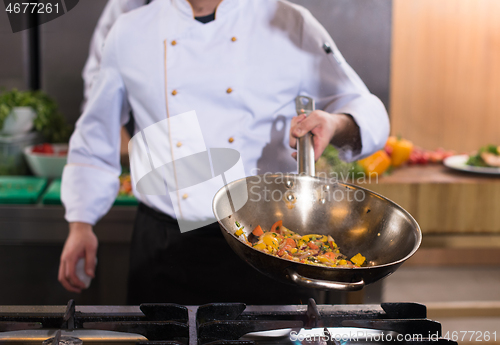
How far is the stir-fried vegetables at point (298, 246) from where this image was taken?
24.7 inches

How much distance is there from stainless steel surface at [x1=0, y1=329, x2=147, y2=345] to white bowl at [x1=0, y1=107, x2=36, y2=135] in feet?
1.88

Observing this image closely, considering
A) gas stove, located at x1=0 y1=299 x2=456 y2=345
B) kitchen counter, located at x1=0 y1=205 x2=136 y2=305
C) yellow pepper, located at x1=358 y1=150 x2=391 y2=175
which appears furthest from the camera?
yellow pepper, located at x1=358 y1=150 x2=391 y2=175

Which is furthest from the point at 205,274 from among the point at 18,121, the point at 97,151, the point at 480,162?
the point at 480,162

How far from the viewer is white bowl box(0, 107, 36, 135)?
3.38 ft

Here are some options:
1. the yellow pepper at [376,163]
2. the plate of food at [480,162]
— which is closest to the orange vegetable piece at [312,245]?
the yellow pepper at [376,163]

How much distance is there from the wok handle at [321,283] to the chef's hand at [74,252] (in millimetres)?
519

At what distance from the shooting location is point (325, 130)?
0.74 metres

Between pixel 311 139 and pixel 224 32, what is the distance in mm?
262

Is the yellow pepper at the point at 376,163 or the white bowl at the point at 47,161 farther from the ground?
the white bowl at the point at 47,161

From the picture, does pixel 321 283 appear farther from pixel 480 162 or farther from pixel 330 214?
pixel 480 162

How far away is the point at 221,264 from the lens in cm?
87

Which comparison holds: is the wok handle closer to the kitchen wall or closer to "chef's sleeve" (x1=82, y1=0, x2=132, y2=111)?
"chef's sleeve" (x1=82, y1=0, x2=132, y2=111)

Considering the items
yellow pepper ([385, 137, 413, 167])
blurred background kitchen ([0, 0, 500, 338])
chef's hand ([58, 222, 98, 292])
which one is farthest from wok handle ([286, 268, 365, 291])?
yellow pepper ([385, 137, 413, 167])

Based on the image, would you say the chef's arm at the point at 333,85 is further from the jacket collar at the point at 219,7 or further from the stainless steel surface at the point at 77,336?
the stainless steel surface at the point at 77,336
